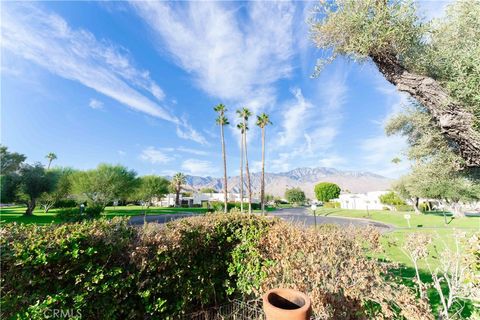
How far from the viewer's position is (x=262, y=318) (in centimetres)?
446

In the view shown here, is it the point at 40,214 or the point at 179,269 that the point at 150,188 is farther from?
the point at 179,269

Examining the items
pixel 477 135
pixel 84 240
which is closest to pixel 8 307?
pixel 84 240

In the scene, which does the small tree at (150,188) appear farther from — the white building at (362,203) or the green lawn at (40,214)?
the white building at (362,203)

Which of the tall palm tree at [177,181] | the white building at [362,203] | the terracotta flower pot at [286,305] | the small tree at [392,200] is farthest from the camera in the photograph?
the tall palm tree at [177,181]

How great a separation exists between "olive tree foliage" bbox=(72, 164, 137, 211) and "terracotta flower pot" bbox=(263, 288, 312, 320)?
38695mm

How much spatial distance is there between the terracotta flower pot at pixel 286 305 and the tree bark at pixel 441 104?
5.01 metres

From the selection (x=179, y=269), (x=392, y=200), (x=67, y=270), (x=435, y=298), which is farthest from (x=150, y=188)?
(x=392, y=200)

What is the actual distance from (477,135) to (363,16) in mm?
3468

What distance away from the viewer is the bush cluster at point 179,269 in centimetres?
277

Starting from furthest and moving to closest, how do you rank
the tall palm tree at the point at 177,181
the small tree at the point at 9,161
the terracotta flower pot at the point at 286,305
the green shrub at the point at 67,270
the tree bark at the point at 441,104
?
the tall palm tree at the point at 177,181 < the small tree at the point at 9,161 < the tree bark at the point at 441,104 < the green shrub at the point at 67,270 < the terracotta flower pot at the point at 286,305

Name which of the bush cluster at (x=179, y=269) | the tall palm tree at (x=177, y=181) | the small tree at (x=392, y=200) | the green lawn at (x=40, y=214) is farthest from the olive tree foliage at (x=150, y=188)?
the small tree at (x=392, y=200)

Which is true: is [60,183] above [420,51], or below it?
below

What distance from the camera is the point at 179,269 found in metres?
4.09

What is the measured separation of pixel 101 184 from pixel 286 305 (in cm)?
3936
